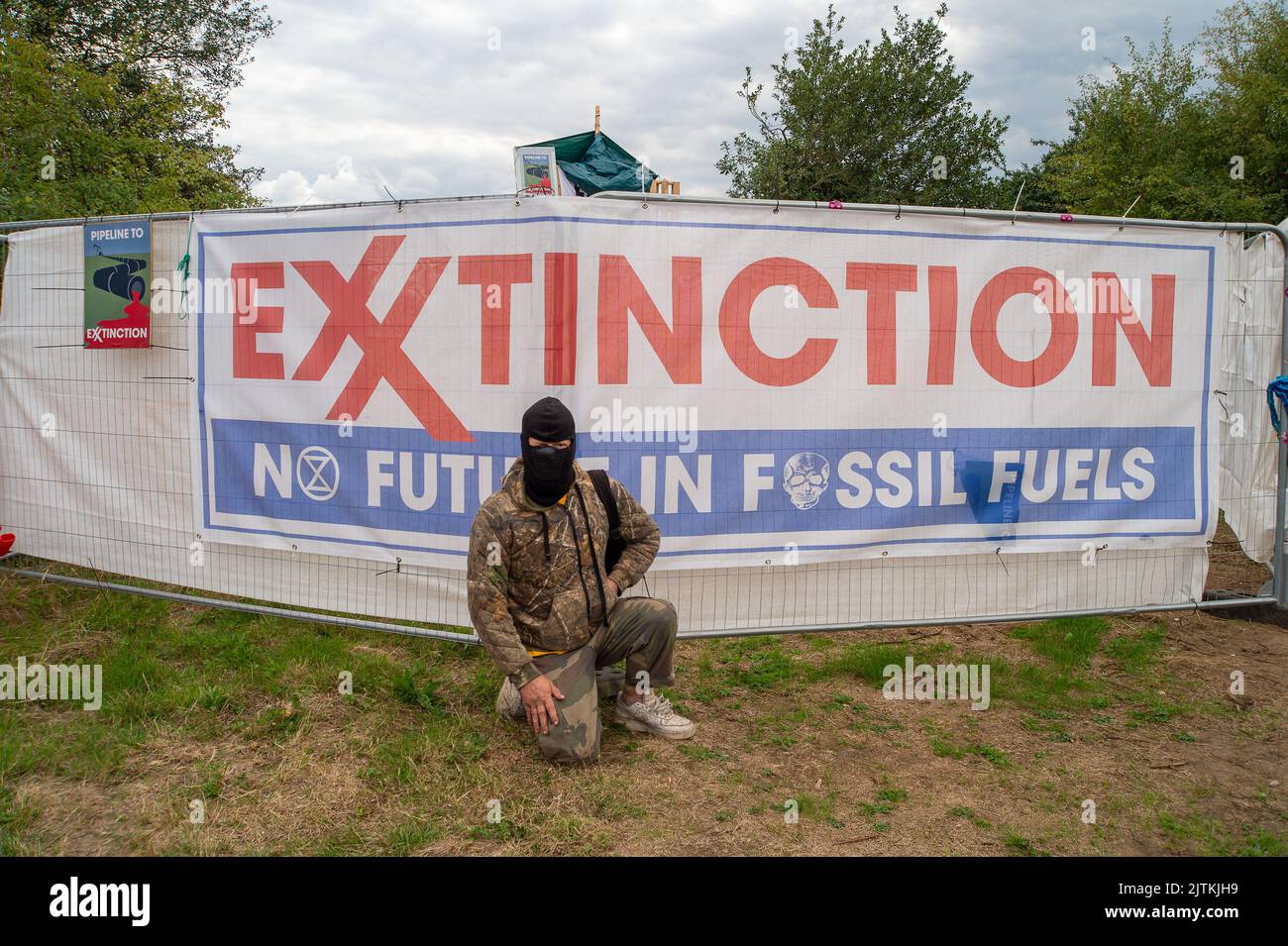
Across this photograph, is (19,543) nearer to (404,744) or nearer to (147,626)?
(147,626)

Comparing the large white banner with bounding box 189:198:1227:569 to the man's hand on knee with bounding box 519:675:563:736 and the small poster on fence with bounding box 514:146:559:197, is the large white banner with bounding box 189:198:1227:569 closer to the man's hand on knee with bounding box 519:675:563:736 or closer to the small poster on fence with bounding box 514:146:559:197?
the man's hand on knee with bounding box 519:675:563:736

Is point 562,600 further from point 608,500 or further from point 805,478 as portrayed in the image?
point 805,478

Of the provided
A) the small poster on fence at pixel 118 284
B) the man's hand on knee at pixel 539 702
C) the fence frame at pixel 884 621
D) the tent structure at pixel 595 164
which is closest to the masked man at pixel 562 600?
the man's hand on knee at pixel 539 702

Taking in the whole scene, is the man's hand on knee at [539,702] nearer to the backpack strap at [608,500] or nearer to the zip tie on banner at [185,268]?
the backpack strap at [608,500]

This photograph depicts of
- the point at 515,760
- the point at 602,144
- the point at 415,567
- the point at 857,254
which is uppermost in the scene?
the point at 602,144

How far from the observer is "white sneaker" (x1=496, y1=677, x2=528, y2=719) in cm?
405

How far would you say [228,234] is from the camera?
4910 millimetres

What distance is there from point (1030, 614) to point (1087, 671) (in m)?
0.48

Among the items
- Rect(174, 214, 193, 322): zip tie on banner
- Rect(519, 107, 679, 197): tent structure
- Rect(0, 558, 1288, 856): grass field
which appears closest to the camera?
Rect(0, 558, 1288, 856): grass field

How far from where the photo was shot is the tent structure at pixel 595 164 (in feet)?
33.8

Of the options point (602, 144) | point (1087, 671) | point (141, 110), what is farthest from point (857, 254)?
point (141, 110)

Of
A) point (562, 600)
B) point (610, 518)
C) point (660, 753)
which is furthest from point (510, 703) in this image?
point (610, 518)

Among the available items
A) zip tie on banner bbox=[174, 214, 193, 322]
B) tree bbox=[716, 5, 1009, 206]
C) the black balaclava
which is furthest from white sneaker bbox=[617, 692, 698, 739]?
tree bbox=[716, 5, 1009, 206]

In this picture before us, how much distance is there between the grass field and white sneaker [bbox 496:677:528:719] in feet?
0.26
